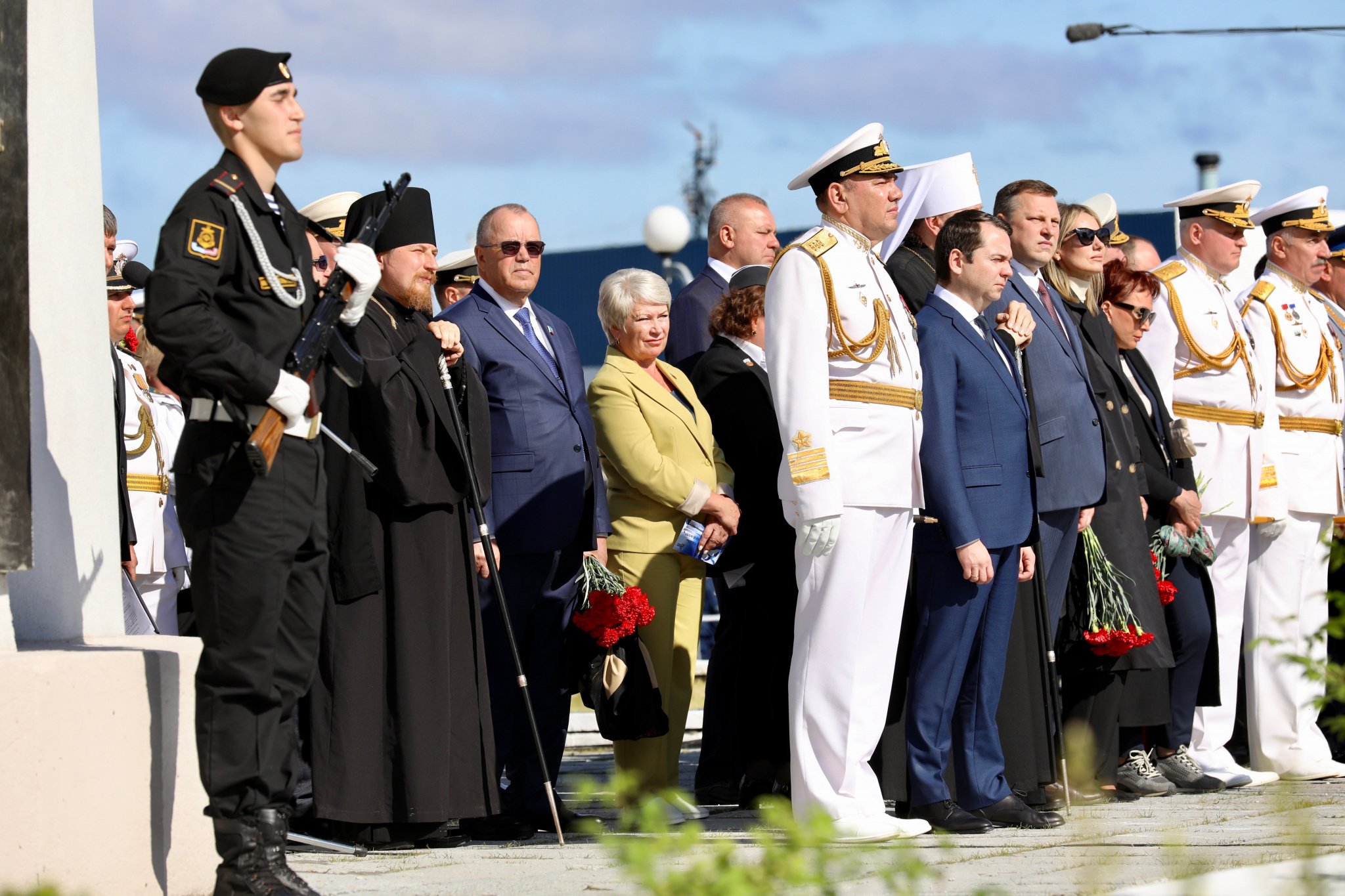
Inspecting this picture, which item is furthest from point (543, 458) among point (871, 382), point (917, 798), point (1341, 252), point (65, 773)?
point (1341, 252)

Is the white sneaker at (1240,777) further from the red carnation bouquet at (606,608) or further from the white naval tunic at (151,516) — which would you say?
the white naval tunic at (151,516)

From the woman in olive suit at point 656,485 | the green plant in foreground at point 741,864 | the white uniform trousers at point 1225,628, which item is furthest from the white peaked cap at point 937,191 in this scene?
the green plant in foreground at point 741,864

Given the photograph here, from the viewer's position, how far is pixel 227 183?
457 cm

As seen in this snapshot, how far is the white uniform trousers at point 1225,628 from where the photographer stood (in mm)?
8141

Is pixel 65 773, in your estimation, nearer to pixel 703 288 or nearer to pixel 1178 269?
pixel 703 288

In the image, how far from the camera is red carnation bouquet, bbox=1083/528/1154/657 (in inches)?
282

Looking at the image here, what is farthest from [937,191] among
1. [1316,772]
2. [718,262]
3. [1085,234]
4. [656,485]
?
[1316,772]

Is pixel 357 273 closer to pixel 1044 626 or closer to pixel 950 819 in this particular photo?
pixel 950 819

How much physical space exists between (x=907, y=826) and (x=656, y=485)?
174 cm

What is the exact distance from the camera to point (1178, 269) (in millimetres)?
8414

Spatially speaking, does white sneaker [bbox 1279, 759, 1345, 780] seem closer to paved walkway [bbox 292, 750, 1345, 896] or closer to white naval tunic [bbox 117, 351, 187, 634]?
paved walkway [bbox 292, 750, 1345, 896]

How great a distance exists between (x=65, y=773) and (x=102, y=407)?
1.18 metres

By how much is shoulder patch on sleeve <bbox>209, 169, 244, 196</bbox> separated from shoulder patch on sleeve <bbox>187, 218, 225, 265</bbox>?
0.11 metres

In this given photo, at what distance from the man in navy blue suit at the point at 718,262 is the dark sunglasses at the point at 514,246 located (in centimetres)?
125
